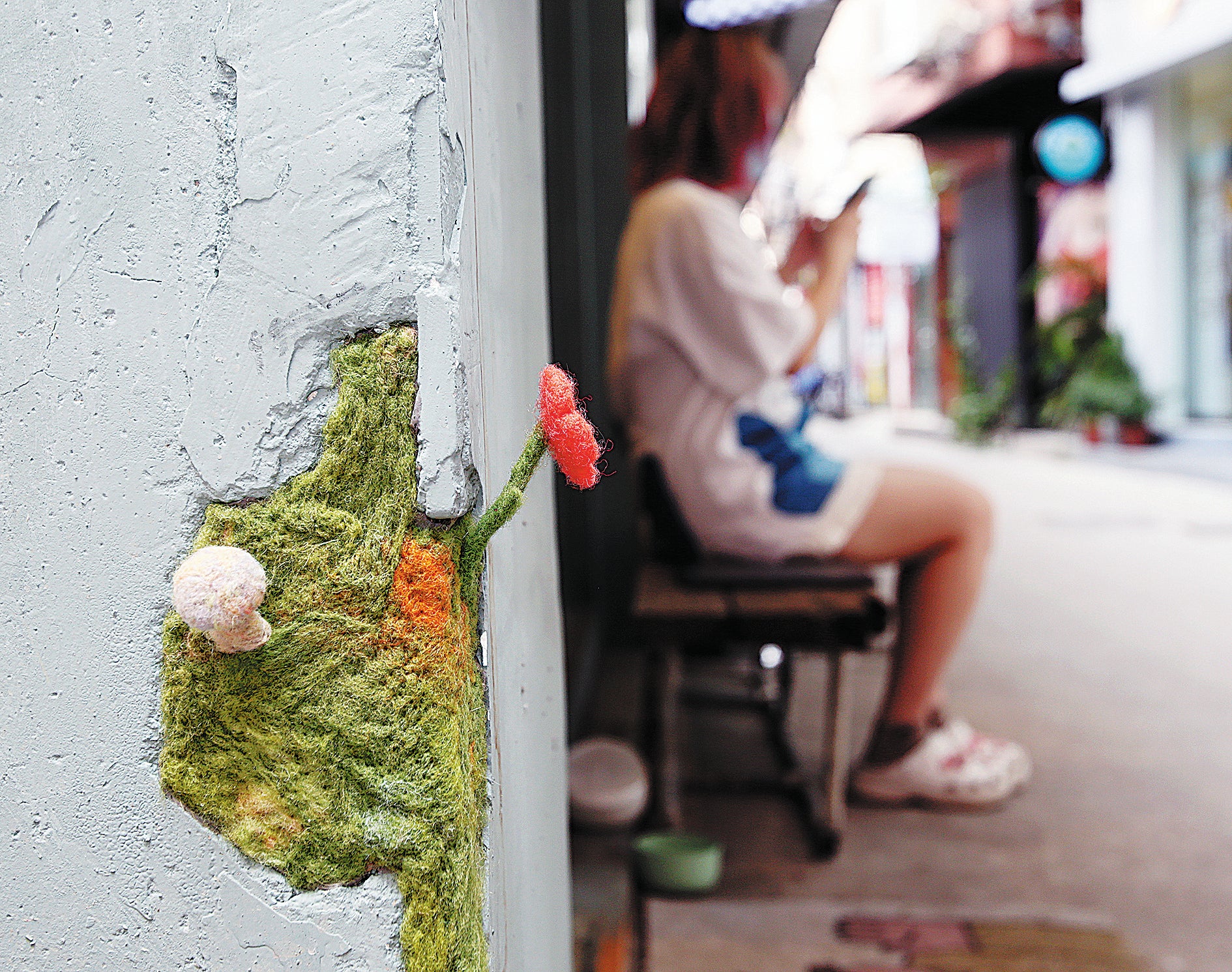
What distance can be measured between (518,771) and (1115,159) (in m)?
13.2

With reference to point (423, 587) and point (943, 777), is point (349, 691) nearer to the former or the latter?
point (423, 587)

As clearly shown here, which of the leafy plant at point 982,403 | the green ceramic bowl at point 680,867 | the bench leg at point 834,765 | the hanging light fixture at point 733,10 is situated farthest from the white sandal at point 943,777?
the leafy plant at point 982,403

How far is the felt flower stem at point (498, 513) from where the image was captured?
0.80 m

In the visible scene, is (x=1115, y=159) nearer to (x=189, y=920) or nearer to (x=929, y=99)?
(x=929, y=99)

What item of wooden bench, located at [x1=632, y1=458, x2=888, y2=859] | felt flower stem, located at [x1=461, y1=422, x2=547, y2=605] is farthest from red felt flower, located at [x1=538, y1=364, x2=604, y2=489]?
wooden bench, located at [x1=632, y1=458, x2=888, y2=859]

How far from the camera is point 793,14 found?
4344mm

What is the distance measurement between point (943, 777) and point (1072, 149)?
11916mm

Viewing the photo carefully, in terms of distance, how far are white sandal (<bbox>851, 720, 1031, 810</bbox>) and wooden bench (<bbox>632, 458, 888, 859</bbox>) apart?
0.35 feet

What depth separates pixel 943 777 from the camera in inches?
105

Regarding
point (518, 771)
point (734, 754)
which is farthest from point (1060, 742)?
point (518, 771)

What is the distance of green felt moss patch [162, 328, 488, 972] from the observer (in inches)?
31.5

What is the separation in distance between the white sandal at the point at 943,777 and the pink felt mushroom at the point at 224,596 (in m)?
2.23

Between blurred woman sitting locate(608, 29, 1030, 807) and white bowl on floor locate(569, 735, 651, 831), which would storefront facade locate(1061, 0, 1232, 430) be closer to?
blurred woman sitting locate(608, 29, 1030, 807)

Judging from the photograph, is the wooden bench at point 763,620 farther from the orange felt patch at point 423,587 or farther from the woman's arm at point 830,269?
the orange felt patch at point 423,587
